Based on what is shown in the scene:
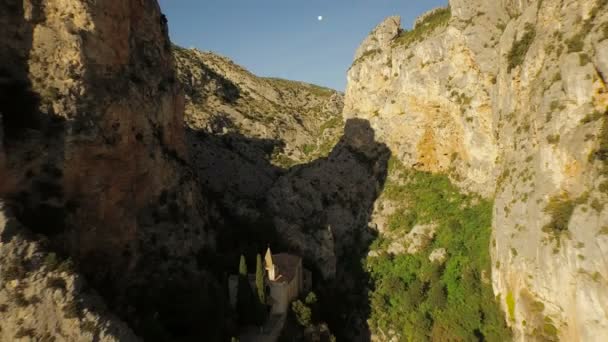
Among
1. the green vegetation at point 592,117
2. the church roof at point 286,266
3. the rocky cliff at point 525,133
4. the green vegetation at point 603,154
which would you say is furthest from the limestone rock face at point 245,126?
the green vegetation at point 603,154

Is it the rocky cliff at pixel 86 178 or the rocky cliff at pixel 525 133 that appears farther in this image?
the rocky cliff at pixel 525 133

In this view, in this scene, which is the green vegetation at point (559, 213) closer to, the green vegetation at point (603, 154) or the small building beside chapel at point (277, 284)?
the green vegetation at point (603, 154)

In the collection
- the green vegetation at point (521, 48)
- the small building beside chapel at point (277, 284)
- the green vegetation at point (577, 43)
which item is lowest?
the small building beside chapel at point (277, 284)

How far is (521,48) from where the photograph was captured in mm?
34562

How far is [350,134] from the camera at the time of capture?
55.5 metres

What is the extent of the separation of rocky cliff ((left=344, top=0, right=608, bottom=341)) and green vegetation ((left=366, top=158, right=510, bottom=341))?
2.03m

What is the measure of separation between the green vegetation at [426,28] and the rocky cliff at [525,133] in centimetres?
45

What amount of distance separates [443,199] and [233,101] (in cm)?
4561

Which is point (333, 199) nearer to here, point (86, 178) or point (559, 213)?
point (559, 213)

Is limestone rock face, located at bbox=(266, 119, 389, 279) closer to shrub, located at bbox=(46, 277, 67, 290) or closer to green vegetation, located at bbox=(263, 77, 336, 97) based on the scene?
shrub, located at bbox=(46, 277, 67, 290)

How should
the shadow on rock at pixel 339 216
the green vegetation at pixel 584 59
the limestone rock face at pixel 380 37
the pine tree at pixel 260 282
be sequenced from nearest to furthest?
the green vegetation at pixel 584 59 < the pine tree at pixel 260 282 < the shadow on rock at pixel 339 216 < the limestone rock face at pixel 380 37

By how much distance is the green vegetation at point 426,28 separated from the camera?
160 ft

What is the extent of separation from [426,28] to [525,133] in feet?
82.2

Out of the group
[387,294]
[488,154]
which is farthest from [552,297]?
[488,154]
